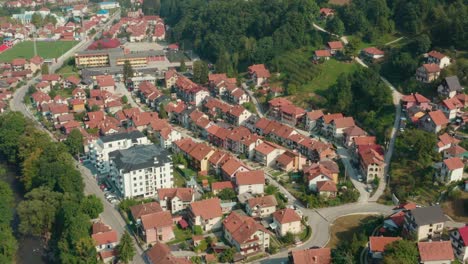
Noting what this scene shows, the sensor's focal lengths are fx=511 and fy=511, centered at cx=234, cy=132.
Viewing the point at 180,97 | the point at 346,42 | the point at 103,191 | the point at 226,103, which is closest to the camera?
the point at 103,191

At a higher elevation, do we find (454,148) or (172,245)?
(454,148)

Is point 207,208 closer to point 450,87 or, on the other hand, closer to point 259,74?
point 450,87

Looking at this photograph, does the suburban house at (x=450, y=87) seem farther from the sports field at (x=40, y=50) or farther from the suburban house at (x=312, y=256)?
the sports field at (x=40, y=50)

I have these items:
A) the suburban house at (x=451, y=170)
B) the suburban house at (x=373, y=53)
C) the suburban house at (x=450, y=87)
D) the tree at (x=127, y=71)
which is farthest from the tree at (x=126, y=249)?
the suburban house at (x=373, y=53)

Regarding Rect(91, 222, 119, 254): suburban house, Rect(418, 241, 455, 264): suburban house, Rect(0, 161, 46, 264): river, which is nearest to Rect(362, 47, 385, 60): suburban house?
Rect(418, 241, 455, 264): suburban house

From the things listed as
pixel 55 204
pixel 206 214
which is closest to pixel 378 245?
pixel 206 214

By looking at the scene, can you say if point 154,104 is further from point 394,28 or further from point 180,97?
point 394,28

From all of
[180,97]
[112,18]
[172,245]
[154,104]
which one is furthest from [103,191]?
[112,18]
